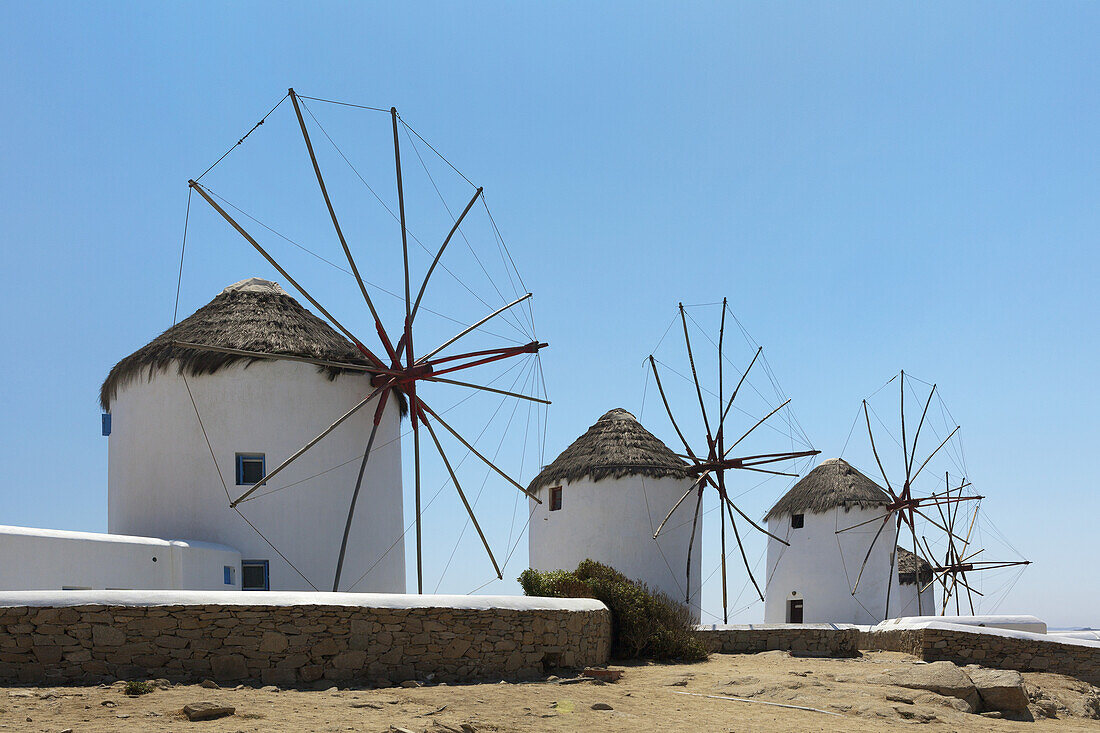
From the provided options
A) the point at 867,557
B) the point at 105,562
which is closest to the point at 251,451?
the point at 105,562

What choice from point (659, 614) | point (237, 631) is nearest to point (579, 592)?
point (659, 614)

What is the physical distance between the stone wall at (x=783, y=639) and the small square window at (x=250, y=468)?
28.9 feet

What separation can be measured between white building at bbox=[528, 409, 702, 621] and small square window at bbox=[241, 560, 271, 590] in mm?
10161

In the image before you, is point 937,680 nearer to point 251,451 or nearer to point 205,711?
point 205,711

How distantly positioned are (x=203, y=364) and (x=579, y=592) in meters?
7.48

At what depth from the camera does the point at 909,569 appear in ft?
117

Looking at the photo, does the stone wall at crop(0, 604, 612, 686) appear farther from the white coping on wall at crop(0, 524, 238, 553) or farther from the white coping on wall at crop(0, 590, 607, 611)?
the white coping on wall at crop(0, 524, 238, 553)

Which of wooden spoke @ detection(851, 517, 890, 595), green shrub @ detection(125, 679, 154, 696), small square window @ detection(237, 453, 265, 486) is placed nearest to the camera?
green shrub @ detection(125, 679, 154, 696)

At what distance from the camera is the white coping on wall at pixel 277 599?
10328 millimetres

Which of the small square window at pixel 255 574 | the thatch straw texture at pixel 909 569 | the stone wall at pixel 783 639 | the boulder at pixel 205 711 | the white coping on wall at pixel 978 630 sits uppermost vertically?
the small square window at pixel 255 574

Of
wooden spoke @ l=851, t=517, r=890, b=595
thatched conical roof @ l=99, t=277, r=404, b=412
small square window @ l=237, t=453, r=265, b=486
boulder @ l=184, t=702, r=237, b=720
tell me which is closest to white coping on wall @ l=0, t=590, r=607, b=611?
boulder @ l=184, t=702, r=237, b=720

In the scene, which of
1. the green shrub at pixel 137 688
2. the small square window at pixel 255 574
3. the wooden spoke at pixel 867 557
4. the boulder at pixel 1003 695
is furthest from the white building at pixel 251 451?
the wooden spoke at pixel 867 557

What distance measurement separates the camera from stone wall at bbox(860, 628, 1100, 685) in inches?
695

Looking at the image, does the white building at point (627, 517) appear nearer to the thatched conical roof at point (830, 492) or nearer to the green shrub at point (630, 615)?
the thatched conical roof at point (830, 492)
